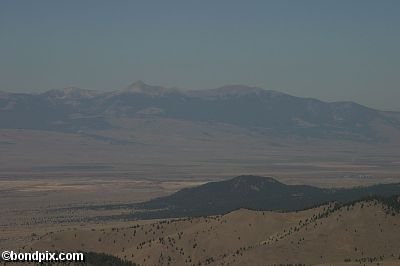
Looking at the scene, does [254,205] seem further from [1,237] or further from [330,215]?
[330,215]

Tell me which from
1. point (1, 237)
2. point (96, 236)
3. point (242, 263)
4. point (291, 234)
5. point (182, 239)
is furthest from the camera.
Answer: point (1, 237)

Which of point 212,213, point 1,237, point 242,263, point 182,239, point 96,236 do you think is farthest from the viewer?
point 212,213

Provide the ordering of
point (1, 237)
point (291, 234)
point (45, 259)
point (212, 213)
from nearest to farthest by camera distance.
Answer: point (45, 259) → point (291, 234) → point (1, 237) → point (212, 213)

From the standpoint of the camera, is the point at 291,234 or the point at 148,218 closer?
the point at 291,234

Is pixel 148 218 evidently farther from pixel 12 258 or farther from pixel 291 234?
pixel 12 258

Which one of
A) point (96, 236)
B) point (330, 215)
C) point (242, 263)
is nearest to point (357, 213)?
point (330, 215)

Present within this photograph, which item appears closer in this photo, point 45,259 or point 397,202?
point 45,259

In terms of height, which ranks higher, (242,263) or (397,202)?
(397,202)

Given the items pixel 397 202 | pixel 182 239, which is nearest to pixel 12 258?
pixel 182 239

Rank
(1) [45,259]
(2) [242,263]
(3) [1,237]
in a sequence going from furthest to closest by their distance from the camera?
(3) [1,237]
(2) [242,263]
(1) [45,259]
